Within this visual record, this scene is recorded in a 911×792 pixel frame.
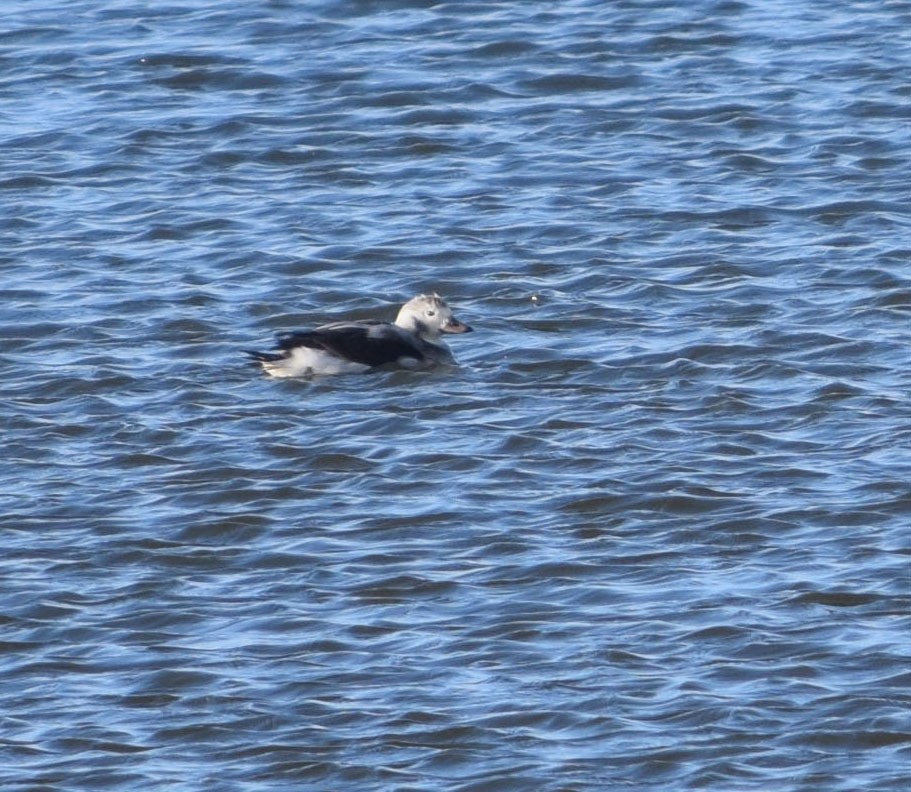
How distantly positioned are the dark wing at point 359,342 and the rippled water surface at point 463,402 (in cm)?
13

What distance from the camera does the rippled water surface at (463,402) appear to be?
25.7 ft

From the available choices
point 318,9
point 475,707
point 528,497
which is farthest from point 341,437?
point 318,9

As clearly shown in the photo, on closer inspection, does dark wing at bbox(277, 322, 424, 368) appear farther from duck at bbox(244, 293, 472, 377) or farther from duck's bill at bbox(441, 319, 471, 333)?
duck's bill at bbox(441, 319, 471, 333)

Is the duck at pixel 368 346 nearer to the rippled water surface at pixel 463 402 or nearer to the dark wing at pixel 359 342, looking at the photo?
the dark wing at pixel 359 342

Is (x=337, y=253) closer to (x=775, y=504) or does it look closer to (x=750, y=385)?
(x=750, y=385)

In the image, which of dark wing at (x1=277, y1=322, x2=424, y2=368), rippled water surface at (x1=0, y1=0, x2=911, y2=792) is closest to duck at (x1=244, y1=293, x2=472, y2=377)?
dark wing at (x1=277, y1=322, x2=424, y2=368)

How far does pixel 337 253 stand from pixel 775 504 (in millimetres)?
4426

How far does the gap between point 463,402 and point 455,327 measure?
80cm

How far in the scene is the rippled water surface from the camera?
782cm

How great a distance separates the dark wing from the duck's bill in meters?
0.26

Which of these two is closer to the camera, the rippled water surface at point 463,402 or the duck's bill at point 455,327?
the rippled water surface at point 463,402

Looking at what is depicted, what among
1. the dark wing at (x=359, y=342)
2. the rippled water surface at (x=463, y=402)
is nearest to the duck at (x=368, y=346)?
the dark wing at (x=359, y=342)

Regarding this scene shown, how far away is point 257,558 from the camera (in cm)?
934

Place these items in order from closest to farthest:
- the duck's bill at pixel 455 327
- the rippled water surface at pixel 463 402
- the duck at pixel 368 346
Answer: the rippled water surface at pixel 463 402, the duck at pixel 368 346, the duck's bill at pixel 455 327
